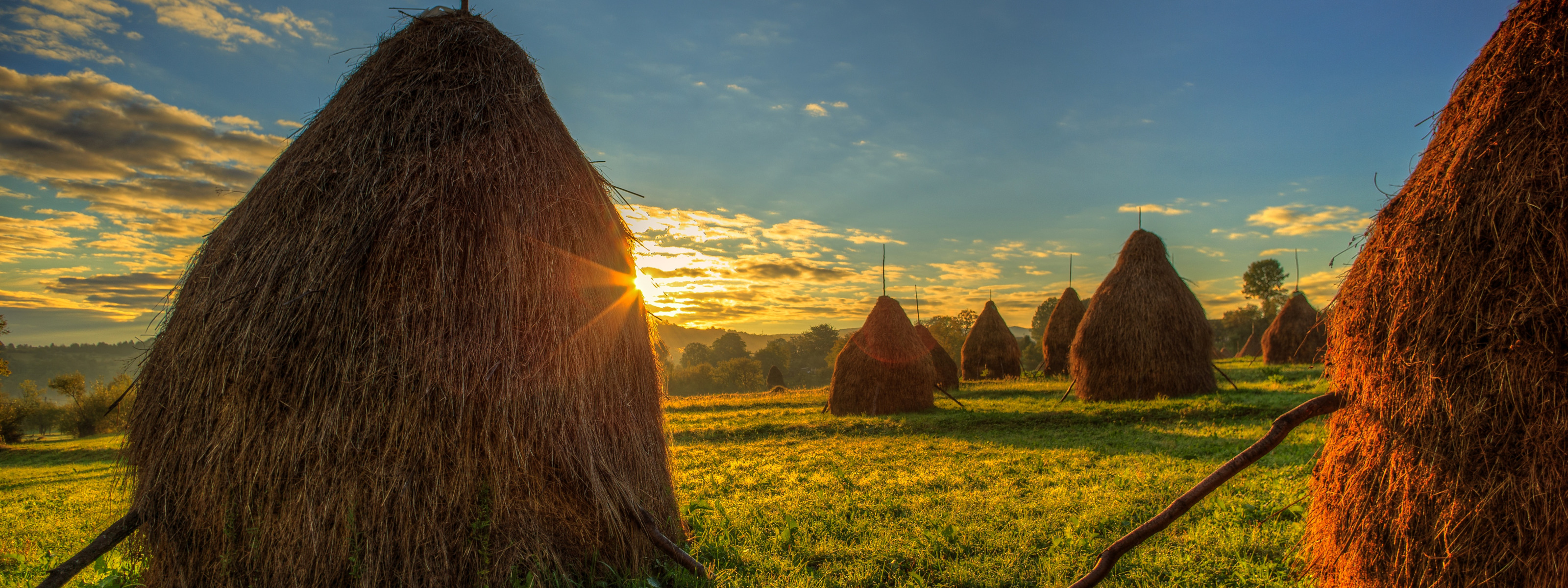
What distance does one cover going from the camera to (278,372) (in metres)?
3.59

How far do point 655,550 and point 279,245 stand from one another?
3.27 meters

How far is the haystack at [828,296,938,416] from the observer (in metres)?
18.2

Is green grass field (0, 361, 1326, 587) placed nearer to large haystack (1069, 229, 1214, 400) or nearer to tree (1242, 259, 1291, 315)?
large haystack (1069, 229, 1214, 400)

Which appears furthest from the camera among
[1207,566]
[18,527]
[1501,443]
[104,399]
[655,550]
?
[104,399]

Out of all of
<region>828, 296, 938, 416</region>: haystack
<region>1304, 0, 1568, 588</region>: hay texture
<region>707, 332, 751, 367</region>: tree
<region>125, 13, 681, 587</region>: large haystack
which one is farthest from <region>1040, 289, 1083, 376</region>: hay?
<region>707, 332, 751, 367</region>: tree

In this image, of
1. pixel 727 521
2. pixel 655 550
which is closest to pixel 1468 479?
pixel 655 550

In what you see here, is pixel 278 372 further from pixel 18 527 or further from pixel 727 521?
pixel 18 527

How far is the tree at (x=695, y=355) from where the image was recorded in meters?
84.8

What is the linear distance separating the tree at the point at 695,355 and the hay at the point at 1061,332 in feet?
195

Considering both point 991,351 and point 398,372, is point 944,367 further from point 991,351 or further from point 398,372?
point 398,372

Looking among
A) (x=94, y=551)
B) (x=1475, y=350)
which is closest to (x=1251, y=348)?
(x=1475, y=350)

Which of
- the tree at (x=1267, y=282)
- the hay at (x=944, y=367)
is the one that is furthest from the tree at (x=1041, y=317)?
the hay at (x=944, y=367)

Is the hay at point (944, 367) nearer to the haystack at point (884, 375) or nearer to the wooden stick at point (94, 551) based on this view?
the haystack at point (884, 375)

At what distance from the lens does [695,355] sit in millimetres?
87375
